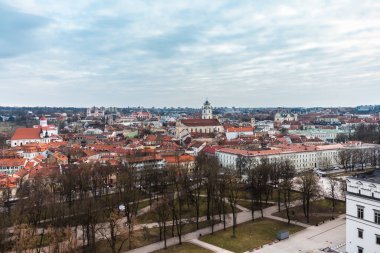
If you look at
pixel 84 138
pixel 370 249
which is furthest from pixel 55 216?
pixel 84 138

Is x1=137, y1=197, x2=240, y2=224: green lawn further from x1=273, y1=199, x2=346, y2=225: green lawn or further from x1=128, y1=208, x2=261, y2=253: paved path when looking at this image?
x1=273, y1=199, x2=346, y2=225: green lawn

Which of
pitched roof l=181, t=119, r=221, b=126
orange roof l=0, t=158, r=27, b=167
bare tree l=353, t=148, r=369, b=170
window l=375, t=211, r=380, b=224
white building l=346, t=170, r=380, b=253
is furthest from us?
pitched roof l=181, t=119, r=221, b=126

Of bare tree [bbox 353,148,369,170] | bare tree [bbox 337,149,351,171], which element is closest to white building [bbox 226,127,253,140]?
bare tree [bbox 353,148,369,170]

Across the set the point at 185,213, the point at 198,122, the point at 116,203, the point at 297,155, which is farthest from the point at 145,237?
the point at 198,122

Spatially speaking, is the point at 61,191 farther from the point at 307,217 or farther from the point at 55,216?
the point at 307,217

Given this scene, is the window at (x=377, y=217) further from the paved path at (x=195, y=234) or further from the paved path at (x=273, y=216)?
the paved path at (x=195, y=234)
